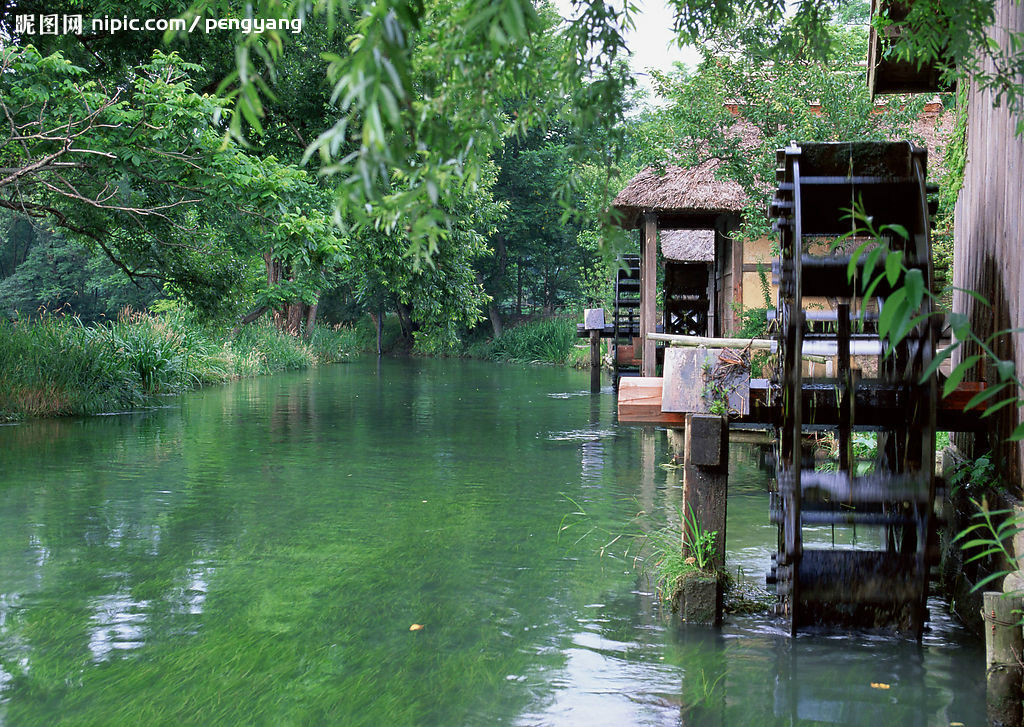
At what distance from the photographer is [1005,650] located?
149 inches

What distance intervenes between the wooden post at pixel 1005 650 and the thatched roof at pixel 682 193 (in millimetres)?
11538

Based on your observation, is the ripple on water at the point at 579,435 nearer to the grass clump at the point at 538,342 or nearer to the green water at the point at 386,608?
the green water at the point at 386,608

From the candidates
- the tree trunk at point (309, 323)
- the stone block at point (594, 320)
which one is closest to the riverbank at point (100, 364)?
the stone block at point (594, 320)

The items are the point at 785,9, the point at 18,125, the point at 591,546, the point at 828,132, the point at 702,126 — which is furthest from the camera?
the point at 702,126

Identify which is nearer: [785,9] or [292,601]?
[785,9]

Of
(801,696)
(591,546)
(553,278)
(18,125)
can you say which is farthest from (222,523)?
(553,278)

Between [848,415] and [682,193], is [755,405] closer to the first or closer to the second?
[848,415]

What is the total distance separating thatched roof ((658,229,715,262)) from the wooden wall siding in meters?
14.7

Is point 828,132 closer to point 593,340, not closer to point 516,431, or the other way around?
point 516,431

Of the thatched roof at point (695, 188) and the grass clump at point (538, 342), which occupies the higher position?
the thatched roof at point (695, 188)

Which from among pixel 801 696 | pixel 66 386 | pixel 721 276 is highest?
pixel 721 276

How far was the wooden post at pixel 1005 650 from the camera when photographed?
3749mm

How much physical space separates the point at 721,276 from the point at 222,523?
11.9 m

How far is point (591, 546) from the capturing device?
7051mm
